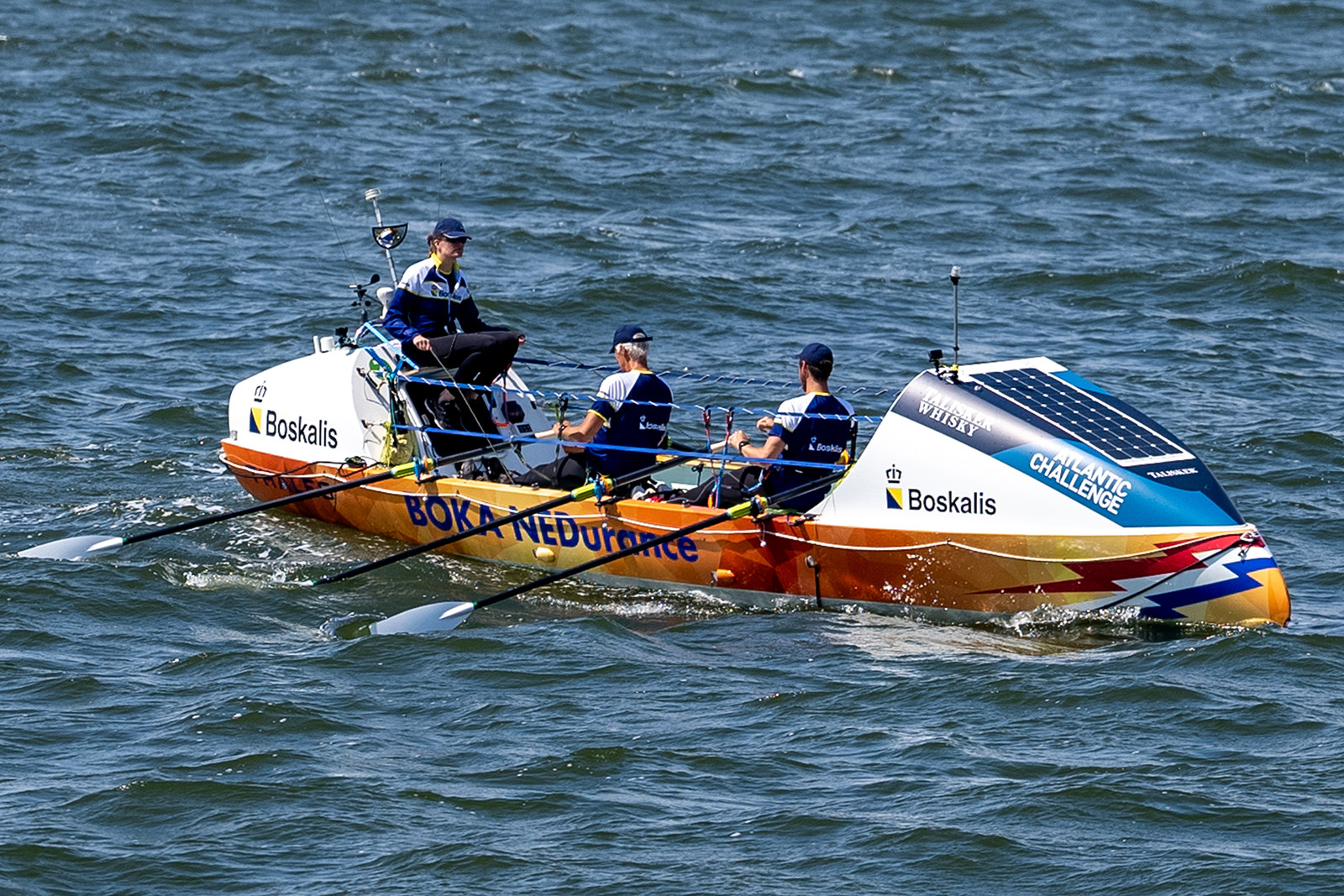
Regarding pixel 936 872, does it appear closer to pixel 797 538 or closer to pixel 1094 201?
pixel 797 538

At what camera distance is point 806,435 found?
12.1 m

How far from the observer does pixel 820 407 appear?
39.7 feet

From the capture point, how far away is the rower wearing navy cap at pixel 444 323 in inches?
543

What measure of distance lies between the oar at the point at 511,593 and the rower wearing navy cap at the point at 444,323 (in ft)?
7.27

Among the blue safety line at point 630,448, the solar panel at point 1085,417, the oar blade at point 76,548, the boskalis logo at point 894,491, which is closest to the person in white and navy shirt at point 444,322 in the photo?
the blue safety line at point 630,448

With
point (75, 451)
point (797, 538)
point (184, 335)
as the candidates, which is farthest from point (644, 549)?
point (184, 335)

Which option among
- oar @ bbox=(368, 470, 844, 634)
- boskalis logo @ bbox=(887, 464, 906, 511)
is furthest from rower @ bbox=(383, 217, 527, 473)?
boskalis logo @ bbox=(887, 464, 906, 511)

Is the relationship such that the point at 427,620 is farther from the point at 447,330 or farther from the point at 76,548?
the point at 447,330

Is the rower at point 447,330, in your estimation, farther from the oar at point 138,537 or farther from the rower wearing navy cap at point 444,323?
the oar at point 138,537

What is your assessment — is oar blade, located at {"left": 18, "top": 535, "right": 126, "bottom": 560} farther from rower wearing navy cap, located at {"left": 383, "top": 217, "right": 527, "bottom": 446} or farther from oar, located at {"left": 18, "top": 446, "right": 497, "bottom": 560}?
rower wearing navy cap, located at {"left": 383, "top": 217, "right": 527, "bottom": 446}

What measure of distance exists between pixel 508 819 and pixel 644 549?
9.93ft

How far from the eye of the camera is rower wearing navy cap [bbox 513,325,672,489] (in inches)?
497

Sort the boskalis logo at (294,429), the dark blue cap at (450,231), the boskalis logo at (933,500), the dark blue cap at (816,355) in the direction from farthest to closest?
1. the boskalis logo at (294,429)
2. the dark blue cap at (450,231)
3. the dark blue cap at (816,355)
4. the boskalis logo at (933,500)

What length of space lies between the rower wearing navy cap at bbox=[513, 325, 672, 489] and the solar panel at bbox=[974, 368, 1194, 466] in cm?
221
